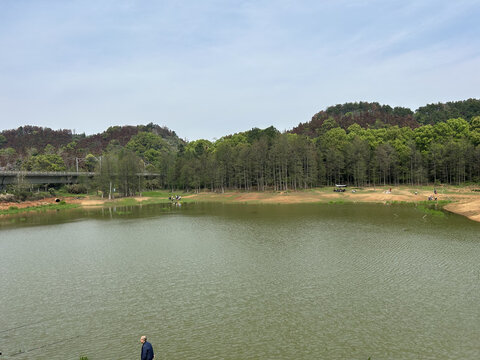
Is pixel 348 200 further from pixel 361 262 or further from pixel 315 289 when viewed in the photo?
pixel 315 289

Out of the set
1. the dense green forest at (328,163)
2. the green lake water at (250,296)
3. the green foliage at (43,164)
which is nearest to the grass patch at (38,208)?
the dense green forest at (328,163)

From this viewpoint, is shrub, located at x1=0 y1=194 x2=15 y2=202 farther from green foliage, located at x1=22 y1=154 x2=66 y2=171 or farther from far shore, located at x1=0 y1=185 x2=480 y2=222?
green foliage, located at x1=22 y1=154 x2=66 y2=171

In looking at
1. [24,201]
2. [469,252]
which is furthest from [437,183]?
[24,201]

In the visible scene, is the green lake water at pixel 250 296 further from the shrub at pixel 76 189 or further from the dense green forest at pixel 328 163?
the shrub at pixel 76 189

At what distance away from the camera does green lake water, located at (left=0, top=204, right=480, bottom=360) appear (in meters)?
16.7

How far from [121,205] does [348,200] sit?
66829 millimetres

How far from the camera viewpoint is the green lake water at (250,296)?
54.8ft

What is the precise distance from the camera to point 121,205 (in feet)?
324

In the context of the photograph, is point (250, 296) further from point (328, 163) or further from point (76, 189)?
point (76, 189)

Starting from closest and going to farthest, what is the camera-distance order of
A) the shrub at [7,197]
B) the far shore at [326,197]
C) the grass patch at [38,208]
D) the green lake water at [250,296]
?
the green lake water at [250,296] < the far shore at [326,197] < the grass patch at [38,208] < the shrub at [7,197]

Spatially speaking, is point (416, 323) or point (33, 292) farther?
point (33, 292)

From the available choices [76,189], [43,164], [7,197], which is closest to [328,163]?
[76,189]

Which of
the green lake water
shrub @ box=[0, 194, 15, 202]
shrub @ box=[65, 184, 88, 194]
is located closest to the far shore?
shrub @ box=[0, 194, 15, 202]

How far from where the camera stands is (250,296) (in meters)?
23.0
